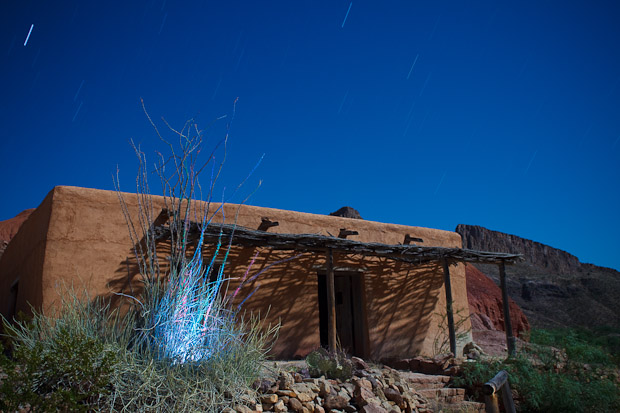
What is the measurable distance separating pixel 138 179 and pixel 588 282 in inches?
1135

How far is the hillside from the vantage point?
2392cm

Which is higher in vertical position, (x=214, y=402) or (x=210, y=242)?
(x=210, y=242)

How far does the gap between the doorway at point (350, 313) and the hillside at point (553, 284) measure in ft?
52.0

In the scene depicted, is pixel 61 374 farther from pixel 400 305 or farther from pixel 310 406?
pixel 400 305

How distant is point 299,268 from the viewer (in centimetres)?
966

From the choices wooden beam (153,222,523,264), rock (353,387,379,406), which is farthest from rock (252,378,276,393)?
wooden beam (153,222,523,264)

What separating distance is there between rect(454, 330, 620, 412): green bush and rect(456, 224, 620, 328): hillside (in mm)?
15308

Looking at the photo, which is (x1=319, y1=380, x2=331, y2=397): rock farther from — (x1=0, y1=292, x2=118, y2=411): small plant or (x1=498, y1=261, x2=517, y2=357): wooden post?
(x1=498, y1=261, x2=517, y2=357): wooden post

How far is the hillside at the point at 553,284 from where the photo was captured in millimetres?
23922

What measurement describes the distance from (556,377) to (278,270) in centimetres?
496

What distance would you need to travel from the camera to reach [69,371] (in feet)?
13.9

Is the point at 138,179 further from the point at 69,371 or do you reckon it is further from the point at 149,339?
the point at 69,371

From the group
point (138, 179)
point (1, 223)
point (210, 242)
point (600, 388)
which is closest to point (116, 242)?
point (210, 242)

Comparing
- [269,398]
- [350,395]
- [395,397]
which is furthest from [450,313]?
[269,398]
